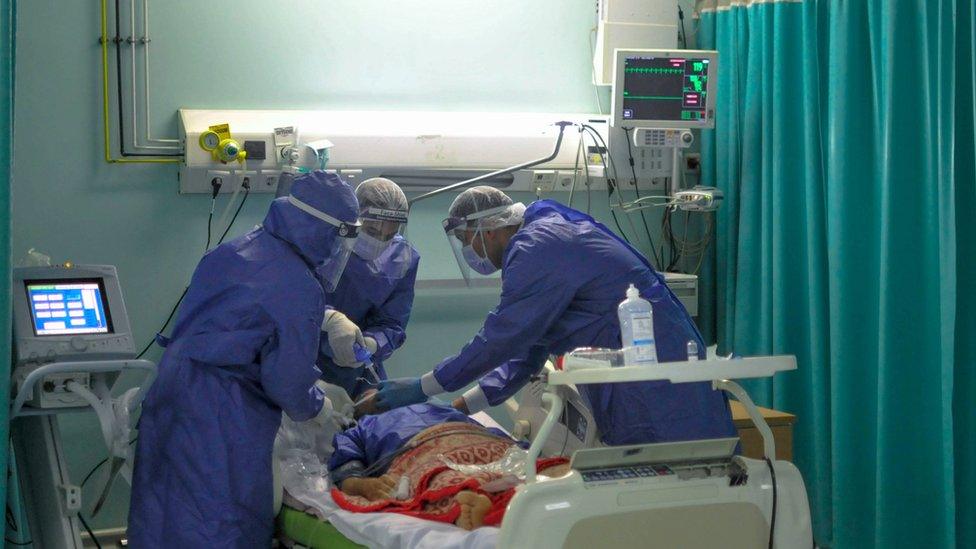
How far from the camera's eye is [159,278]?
14.9 ft

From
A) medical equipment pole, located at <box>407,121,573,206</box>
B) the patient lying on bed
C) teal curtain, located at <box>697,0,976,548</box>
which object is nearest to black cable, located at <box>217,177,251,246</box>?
medical equipment pole, located at <box>407,121,573,206</box>

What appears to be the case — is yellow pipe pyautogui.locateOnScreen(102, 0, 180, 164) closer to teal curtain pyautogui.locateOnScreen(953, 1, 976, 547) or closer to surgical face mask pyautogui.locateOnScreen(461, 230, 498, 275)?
surgical face mask pyautogui.locateOnScreen(461, 230, 498, 275)

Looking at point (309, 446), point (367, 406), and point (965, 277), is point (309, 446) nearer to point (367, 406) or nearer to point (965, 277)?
point (367, 406)

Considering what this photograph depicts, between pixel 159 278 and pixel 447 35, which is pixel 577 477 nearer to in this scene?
pixel 159 278

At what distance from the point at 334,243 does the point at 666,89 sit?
7.08 ft

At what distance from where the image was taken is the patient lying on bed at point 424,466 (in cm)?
287

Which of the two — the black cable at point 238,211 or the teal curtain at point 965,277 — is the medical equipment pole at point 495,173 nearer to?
the black cable at point 238,211

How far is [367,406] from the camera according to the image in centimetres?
365

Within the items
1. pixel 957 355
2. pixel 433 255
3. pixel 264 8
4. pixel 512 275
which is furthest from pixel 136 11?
pixel 957 355

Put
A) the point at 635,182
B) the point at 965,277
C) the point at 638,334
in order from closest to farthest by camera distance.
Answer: the point at 638,334
the point at 965,277
the point at 635,182

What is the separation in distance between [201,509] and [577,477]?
4.24 feet

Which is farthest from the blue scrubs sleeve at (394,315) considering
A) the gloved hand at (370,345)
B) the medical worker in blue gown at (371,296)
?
the gloved hand at (370,345)

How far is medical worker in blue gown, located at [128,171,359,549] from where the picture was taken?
3.08 metres

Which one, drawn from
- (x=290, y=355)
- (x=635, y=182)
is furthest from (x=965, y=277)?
(x=290, y=355)
